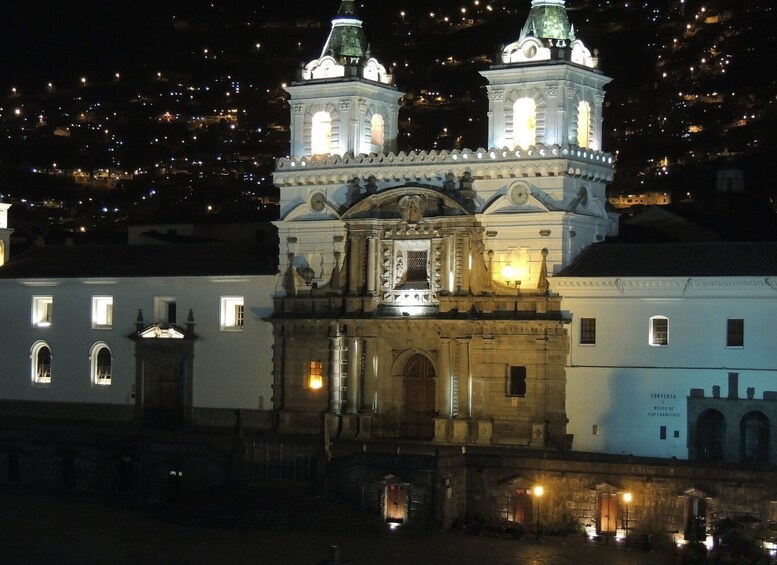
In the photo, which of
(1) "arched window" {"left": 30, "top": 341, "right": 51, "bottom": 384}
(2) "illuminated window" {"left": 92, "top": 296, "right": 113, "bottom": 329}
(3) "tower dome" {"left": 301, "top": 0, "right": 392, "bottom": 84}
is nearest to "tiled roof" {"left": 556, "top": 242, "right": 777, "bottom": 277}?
(3) "tower dome" {"left": 301, "top": 0, "right": 392, "bottom": 84}

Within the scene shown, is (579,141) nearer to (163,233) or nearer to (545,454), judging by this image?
(545,454)

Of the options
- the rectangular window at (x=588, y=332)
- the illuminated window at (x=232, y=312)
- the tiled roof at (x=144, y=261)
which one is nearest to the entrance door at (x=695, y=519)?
the rectangular window at (x=588, y=332)

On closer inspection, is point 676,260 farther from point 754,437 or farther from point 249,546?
point 249,546

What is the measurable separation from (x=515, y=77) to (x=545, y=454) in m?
15.8

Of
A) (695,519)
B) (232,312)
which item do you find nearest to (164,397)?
(232,312)

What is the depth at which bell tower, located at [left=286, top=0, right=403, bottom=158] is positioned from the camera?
7488 cm

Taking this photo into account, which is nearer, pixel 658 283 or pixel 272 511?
pixel 272 511

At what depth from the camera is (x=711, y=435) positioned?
216 ft

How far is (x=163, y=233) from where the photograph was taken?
9788 cm

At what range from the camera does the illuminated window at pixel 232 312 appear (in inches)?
3027

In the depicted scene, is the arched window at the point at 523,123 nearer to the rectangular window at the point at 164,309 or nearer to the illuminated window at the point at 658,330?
the illuminated window at the point at 658,330

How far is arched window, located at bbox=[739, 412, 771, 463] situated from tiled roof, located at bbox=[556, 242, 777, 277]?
5.11m

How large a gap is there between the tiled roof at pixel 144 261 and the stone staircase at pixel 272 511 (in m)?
13.9

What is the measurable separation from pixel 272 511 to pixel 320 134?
19.1 meters
